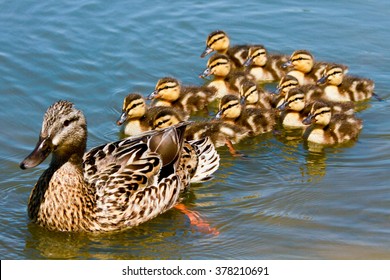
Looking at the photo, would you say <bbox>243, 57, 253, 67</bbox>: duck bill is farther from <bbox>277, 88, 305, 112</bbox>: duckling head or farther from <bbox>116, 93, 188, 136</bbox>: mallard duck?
<bbox>116, 93, 188, 136</bbox>: mallard duck

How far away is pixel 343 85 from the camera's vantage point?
26.8ft

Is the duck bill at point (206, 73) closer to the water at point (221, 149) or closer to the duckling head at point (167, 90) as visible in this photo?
the water at point (221, 149)

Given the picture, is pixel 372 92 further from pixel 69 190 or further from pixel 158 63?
pixel 69 190

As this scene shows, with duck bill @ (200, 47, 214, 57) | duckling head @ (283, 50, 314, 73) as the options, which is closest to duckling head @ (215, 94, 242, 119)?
duckling head @ (283, 50, 314, 73)

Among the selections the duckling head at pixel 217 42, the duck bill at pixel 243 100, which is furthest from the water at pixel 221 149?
the duck bill at pixel 243 100

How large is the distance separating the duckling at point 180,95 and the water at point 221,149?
39 cm

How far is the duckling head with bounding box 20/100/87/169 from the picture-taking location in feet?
17.8

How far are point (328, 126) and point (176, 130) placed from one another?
1681 millimetres

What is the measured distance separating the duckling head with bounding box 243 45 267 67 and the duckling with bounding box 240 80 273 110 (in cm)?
57

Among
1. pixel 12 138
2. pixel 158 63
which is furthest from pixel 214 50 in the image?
pixel 12 138

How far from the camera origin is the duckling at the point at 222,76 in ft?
27.1

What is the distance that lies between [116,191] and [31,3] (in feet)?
14.5

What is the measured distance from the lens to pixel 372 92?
8.16 meters

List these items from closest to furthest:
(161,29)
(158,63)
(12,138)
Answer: (12,138)
(158,63)
(161,29)
